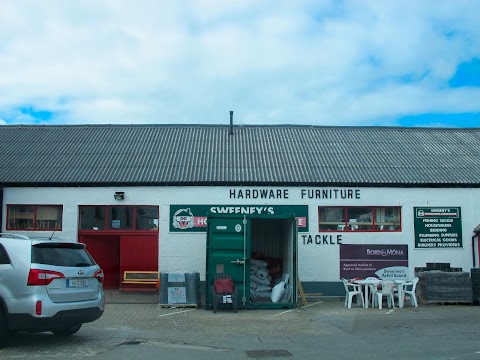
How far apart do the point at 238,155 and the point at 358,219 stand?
507cm

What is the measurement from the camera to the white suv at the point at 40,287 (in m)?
8.82

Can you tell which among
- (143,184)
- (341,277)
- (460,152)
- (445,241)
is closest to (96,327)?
(143,184)

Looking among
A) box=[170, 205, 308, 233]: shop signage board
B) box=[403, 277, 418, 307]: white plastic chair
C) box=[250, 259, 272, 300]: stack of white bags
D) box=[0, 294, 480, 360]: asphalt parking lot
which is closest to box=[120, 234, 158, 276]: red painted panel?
box=[170, 205, 308, 233]: shop signage board

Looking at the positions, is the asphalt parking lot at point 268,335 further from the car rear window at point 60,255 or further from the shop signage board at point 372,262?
the shop signage board at point 372,262

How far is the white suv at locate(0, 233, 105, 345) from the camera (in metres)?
8.82

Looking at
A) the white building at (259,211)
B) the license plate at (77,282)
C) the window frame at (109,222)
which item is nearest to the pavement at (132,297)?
the white building at (259,211)

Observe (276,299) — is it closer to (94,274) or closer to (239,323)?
(239,323)

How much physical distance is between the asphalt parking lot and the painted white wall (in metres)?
2.54

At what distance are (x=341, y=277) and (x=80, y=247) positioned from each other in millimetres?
10389

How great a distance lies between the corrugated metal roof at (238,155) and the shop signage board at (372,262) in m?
2.18

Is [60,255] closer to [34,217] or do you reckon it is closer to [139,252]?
[139,252]

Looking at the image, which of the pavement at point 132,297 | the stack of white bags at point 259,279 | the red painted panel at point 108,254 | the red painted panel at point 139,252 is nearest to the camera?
the pavement at point 132,297

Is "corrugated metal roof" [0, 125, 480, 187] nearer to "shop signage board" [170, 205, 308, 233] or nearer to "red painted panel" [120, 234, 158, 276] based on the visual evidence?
"shop signage board" [170, 205, 308, 233]

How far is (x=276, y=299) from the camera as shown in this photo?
16.1 meters
